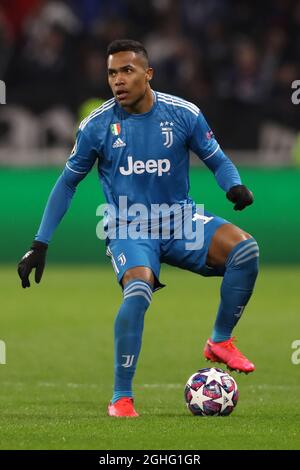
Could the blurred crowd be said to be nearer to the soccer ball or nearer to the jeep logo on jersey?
the jeep logo on jersey

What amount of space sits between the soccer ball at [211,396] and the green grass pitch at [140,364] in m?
0.07

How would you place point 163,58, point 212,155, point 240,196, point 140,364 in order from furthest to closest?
1. point 163,58
2. point 140,364
3. point 212,155
4. point 240,196

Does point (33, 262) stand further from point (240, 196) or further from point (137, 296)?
point (240, 196)

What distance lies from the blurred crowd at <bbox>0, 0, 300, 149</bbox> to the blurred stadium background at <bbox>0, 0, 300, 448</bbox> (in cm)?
2

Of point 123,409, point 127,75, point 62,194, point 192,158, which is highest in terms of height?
point 127,75

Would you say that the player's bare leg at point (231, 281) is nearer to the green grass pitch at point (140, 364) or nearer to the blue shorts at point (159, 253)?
the blue shorts at point (159, 253)

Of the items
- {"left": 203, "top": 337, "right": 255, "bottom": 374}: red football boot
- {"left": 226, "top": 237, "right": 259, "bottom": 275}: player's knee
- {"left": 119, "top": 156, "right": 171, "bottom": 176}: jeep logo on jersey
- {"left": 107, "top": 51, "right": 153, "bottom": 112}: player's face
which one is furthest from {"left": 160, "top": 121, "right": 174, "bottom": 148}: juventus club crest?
{"left": 203, "top": 337, "right": 255, "bottom": 374}: red football boot

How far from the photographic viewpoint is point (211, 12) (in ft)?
59.9

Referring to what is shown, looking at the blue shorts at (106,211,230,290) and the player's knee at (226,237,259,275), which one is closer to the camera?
the blue shorts at (106,211,230,290)

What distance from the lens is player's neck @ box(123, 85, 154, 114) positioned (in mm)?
7409

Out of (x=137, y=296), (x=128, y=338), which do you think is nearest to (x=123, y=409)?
(x=128, y=338)

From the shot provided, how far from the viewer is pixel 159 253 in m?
7.41

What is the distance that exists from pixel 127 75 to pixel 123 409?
1903 mm

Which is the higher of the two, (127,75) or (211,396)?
(127,75)
